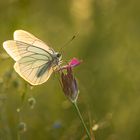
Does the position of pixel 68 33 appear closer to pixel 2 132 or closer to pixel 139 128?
pixel 139 128

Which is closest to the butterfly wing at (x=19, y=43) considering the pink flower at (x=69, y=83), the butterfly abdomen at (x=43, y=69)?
the butterfly abdomen at (x=43, y=69)

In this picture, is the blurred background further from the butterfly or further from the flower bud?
the flower bud

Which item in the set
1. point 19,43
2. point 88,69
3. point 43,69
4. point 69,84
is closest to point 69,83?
point 69,84

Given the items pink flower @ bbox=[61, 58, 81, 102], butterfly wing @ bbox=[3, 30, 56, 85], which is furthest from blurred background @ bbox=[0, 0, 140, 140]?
pink flower @ bbox=[61, 58, 81, 102]

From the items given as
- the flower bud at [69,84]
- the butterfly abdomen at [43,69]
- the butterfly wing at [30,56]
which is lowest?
the flower bud at [69,84]

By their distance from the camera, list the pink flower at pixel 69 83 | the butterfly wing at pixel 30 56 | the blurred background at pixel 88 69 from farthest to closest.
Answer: the blurred background at pixel 88 69
the butterfly wing at pixel 30 56
the pink flower at pixel 69 83

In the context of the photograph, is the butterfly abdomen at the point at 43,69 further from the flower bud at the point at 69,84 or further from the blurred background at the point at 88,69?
the blurred background at the point at 88,69

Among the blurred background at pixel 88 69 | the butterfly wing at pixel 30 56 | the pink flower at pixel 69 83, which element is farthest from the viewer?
the blurred background at pixel 88 69

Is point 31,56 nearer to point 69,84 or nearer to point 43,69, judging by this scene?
point 43,69
